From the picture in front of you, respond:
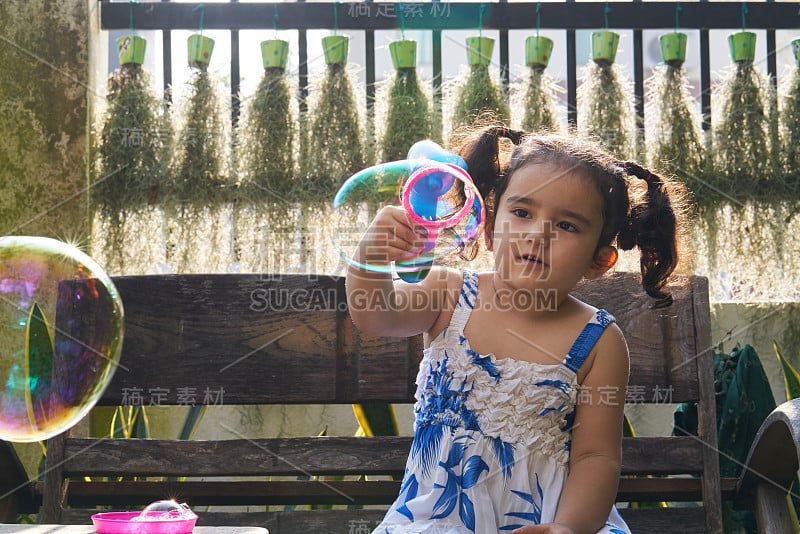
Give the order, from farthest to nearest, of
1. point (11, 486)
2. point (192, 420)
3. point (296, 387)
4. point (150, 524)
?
1. point (192, 420)
2. point (296, 387)
3. point (11, 486)
4. point (150, 524)

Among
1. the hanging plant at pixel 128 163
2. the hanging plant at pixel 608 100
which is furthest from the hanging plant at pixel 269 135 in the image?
the hanging plant at pixel 608 100

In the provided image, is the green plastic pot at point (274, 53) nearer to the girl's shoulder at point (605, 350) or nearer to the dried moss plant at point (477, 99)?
the dried moss plant at point (477, 99)

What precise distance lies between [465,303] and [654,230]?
388 mm

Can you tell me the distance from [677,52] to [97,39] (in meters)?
1.69

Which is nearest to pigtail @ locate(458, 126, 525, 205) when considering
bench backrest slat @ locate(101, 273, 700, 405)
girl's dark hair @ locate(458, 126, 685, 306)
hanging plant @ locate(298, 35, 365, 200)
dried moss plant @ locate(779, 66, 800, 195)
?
girl's dark hair @ locate(458, 126, 685, 306)

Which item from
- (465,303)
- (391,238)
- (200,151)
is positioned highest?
(200,151)

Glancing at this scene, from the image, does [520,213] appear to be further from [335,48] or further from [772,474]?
[335,48]

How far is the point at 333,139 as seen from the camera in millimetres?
2654

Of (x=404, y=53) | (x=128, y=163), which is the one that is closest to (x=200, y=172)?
(x=128, y=163)

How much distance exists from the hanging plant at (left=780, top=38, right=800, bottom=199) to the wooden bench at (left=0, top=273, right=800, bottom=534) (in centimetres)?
94

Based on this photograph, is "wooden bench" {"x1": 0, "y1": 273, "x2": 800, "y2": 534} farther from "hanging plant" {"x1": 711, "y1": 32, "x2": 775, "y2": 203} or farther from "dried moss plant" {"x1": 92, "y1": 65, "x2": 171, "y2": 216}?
"hanging plant" {"x1": 711, "y1": 32, "x2": 775, "y2": 203}

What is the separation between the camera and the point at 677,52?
2691 mm

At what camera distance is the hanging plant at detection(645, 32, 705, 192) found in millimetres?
2645

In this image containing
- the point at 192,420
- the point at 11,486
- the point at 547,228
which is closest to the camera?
the point at 547,228
